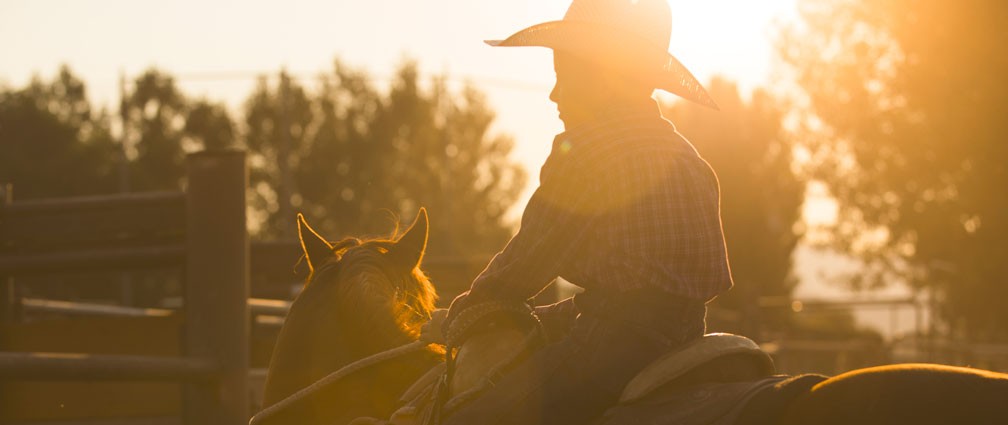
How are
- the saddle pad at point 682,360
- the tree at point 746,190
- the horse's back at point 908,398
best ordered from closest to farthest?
1. the horse's back at point 908,398
2. the saddle pad at point 682,360
3. the tree at point 746,190

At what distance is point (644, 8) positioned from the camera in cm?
420

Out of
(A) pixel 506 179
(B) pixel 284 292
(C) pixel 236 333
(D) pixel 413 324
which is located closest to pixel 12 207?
(C) pixel 236 333

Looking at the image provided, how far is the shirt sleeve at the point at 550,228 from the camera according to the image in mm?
3902

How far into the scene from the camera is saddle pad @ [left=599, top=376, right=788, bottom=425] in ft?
11.4

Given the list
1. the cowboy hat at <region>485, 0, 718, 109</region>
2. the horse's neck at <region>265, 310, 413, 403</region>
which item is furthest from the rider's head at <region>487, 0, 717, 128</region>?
the horse's neck at <region>265, 310, 413, 403</region>

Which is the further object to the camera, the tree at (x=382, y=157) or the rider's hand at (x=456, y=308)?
the tree at (x=382, y=157)

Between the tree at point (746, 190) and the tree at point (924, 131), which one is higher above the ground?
the tree at point (924, 131)

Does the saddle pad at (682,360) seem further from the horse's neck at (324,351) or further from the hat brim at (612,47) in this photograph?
the horse's neck at (324,351)

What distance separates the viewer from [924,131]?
21141 millimetres

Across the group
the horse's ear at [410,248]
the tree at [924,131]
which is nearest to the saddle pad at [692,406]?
the horse's ear at [410,248]

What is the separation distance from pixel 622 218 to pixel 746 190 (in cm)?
4673

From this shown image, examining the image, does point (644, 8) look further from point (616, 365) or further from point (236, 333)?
point (236, 333)

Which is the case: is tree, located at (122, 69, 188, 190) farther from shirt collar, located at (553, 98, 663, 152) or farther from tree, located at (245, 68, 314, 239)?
shirt collar, located at (553, 98, 663, 152)

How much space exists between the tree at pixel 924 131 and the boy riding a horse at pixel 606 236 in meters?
15.6
